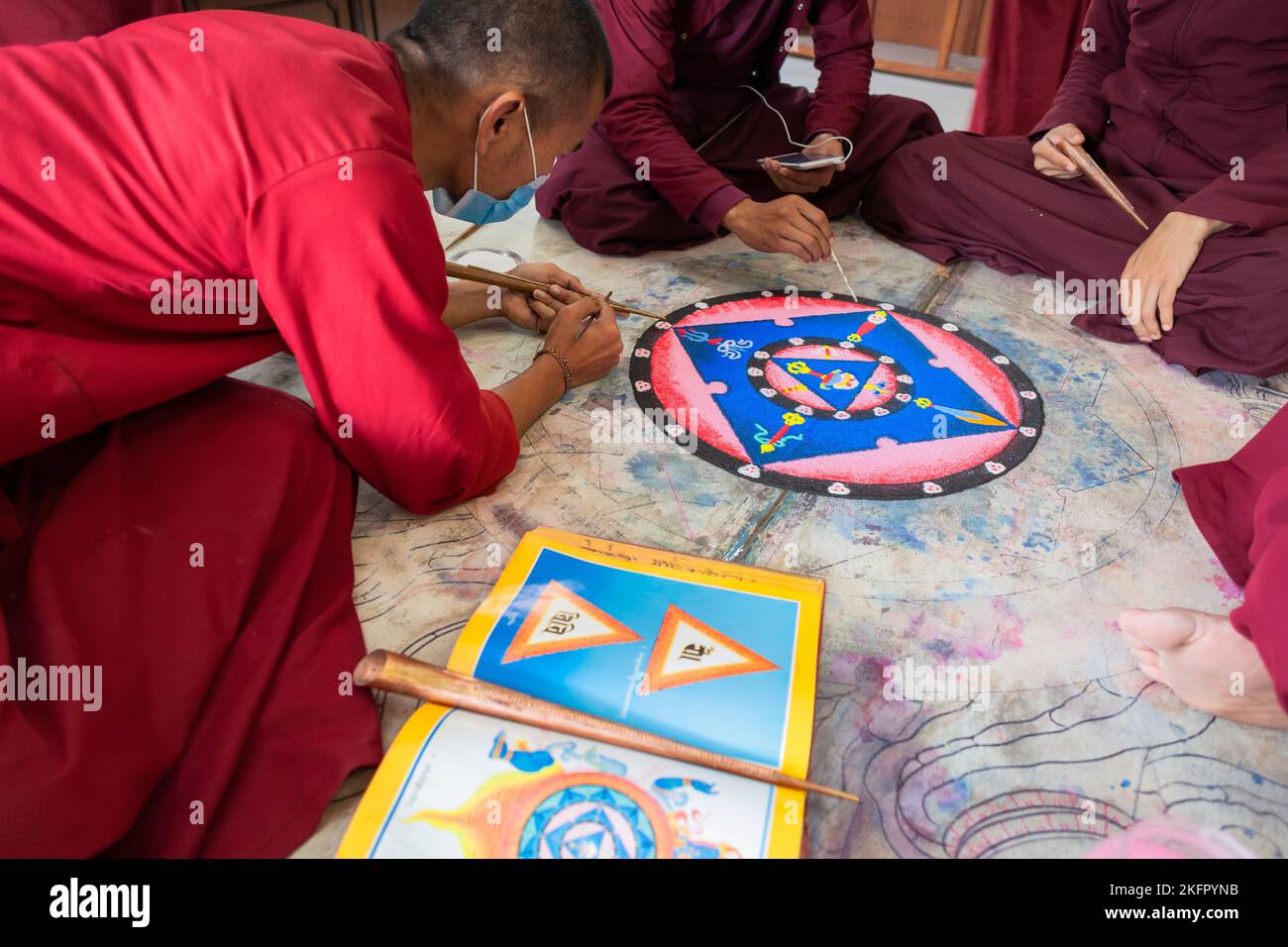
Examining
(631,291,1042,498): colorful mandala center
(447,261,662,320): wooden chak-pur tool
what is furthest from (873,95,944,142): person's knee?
(447,261,662,320): wooden chak-pur tool

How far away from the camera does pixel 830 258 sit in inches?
118

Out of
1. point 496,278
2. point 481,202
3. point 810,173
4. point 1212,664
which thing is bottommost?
point 1212,664

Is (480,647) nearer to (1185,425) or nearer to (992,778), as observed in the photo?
(992,778)

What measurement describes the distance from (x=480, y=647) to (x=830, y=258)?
2017mm

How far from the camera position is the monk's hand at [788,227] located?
2580 mm

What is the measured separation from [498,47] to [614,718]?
47.6 inches

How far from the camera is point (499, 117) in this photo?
171cm

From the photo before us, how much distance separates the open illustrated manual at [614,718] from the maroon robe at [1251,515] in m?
0.62

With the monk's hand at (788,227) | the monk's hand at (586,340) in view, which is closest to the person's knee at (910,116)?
the monk's hand at (788,227)

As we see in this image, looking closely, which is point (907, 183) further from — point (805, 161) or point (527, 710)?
point (527, 710)

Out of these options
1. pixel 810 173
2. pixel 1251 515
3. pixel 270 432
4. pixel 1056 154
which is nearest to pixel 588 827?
pixel 270 432

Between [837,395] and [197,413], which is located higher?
[197,413]

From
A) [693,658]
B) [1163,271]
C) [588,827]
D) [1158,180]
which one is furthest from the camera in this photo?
[1158,180]

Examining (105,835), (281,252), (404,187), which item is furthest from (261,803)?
(404,187)
